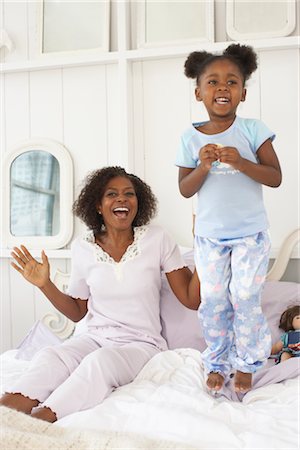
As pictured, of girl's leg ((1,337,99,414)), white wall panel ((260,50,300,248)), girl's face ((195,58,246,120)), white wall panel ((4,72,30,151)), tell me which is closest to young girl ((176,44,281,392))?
girl's face ((195,58,246,120))

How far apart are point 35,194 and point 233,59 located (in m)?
1.28

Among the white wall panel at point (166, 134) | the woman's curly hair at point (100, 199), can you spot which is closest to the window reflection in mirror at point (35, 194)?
the white wall panel at point (166, 134)

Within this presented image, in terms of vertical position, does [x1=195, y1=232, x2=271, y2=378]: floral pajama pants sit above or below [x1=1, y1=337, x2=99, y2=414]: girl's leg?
above

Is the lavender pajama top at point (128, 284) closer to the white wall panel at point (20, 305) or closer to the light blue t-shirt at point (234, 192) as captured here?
the light blue t-shirt at point (234, 192)

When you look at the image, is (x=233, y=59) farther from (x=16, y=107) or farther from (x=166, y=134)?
(x=16, y=107)

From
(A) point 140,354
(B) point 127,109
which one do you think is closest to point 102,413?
(A) point 140,354

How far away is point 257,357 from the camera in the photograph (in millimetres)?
1483

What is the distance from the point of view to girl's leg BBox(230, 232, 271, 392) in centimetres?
147

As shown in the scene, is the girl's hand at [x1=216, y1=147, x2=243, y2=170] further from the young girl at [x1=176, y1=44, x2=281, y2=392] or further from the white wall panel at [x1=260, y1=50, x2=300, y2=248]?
the white wall panel at [x1=260, y1=50, x2=300, y2=248]

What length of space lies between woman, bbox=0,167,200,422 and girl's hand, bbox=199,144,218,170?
17.0 inches

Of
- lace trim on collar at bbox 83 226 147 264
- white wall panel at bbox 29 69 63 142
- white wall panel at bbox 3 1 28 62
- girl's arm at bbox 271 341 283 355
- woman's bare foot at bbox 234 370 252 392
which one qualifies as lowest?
woman's bare foot at bbox 234 370 252 392

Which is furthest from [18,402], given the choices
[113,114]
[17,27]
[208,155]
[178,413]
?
[17,27]

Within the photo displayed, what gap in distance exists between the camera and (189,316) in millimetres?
1885

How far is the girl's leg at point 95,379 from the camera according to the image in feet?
4.47
